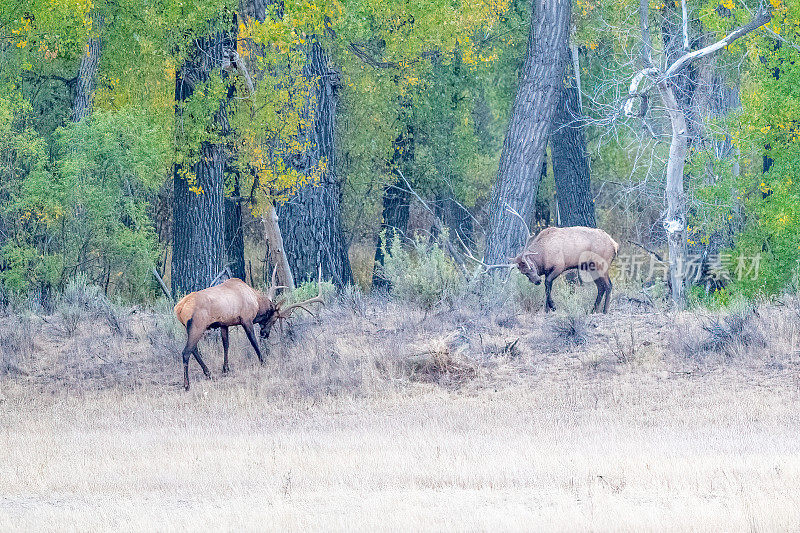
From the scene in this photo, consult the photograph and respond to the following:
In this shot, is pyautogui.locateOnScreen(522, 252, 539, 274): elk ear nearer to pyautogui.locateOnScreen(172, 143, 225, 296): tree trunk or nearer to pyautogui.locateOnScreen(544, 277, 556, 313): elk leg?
pyautogui.locateOnScreen(544, 277, 556, 313): elk leg

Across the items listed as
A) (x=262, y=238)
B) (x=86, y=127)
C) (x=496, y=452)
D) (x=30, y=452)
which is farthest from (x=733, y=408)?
(x=262, y=238)

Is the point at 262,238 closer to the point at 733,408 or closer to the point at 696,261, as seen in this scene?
the point at 696,261

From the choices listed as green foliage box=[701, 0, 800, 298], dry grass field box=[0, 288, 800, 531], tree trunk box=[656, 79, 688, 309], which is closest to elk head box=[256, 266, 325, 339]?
dry grass field box=[0, 288, 800, 531]

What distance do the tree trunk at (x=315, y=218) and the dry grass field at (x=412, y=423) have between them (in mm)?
2160

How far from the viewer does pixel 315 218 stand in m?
20.7

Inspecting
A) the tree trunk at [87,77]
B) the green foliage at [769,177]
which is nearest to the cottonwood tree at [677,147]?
the green foliage at [769,177]

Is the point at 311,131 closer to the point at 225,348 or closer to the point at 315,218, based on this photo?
the point at 315,218

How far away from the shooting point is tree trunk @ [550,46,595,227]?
85.5 ft

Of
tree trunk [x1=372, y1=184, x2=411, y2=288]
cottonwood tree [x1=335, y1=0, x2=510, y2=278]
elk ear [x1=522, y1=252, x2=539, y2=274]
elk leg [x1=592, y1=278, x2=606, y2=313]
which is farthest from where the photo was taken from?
tree trunk [x1=372, y1=184, x2=411, y2=288]

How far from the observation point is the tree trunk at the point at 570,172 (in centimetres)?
2606

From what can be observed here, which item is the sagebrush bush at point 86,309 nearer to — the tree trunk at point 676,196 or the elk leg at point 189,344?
the elk leg at point 189,344

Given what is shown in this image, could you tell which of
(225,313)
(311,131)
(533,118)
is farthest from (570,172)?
(225,313)

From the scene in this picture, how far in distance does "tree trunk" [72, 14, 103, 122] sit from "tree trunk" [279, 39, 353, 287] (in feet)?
16.0

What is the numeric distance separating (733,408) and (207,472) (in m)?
5.98
